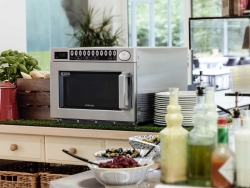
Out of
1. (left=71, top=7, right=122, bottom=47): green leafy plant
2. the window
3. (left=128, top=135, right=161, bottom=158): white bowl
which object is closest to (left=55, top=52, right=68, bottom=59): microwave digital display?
(left=128, top=135, right=161, bottom=158): white bowl

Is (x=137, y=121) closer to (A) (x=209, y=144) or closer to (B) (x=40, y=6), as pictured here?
(A) (x=209, y=144)

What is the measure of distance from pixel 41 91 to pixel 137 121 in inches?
35.2

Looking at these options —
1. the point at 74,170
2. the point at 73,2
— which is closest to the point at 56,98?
the point at 74,170

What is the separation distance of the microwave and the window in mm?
3802

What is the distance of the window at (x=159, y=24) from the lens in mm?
7824

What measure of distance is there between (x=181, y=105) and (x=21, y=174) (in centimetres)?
122

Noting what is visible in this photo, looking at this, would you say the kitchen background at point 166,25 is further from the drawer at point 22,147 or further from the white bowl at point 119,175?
the white bowl at point 119,175

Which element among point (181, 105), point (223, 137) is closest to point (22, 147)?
point (181, 105)

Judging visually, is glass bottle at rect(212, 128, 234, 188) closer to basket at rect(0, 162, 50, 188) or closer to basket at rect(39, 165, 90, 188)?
basket at rect(39, 165, 90, 188)

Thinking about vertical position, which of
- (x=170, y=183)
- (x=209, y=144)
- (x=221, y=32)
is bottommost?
(x=170, y=183)

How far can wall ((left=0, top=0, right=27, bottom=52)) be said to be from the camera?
476cm

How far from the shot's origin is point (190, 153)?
1.87m

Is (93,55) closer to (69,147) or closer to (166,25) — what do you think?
(69,147)

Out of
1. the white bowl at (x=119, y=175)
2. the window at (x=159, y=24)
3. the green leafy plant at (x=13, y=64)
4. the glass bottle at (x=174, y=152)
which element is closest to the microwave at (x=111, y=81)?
the green leafy plant at (x=13, y=64)
